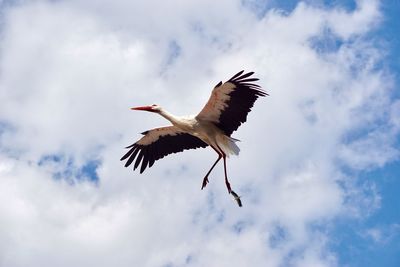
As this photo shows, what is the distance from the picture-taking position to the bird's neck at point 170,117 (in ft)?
70.6

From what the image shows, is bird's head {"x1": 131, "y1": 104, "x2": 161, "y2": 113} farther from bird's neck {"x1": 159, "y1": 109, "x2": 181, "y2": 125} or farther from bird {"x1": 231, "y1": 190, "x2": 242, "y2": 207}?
bird {"x1": 231, "y1": 190, "x2": 242, "y2": 207}

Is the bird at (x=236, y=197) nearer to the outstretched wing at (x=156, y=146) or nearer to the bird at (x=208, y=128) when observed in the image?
the bird at (x=208, y=128)

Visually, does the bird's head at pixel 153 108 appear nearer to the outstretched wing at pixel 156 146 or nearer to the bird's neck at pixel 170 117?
the bird's neck at pixel 170 117

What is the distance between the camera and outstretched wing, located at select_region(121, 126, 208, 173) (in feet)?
75.9

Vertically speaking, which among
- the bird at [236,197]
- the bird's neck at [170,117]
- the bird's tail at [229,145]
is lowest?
the bird at [236,197]

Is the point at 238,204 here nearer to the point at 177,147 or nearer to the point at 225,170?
the point at 225,170

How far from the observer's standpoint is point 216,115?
21234 millimetres

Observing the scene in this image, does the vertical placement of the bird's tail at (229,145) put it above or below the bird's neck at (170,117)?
below

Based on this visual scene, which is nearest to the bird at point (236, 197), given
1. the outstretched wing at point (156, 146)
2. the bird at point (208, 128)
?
the bird at point (208, 128)

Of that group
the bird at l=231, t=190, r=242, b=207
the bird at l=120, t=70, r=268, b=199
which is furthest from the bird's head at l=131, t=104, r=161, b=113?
the bird at l=231, t=190, r=242, b=207

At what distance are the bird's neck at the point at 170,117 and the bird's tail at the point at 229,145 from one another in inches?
45.6

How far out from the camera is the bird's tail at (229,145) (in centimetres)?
2153

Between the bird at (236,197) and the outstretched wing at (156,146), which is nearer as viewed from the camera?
the bird at (236,197)

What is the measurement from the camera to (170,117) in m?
21.6
